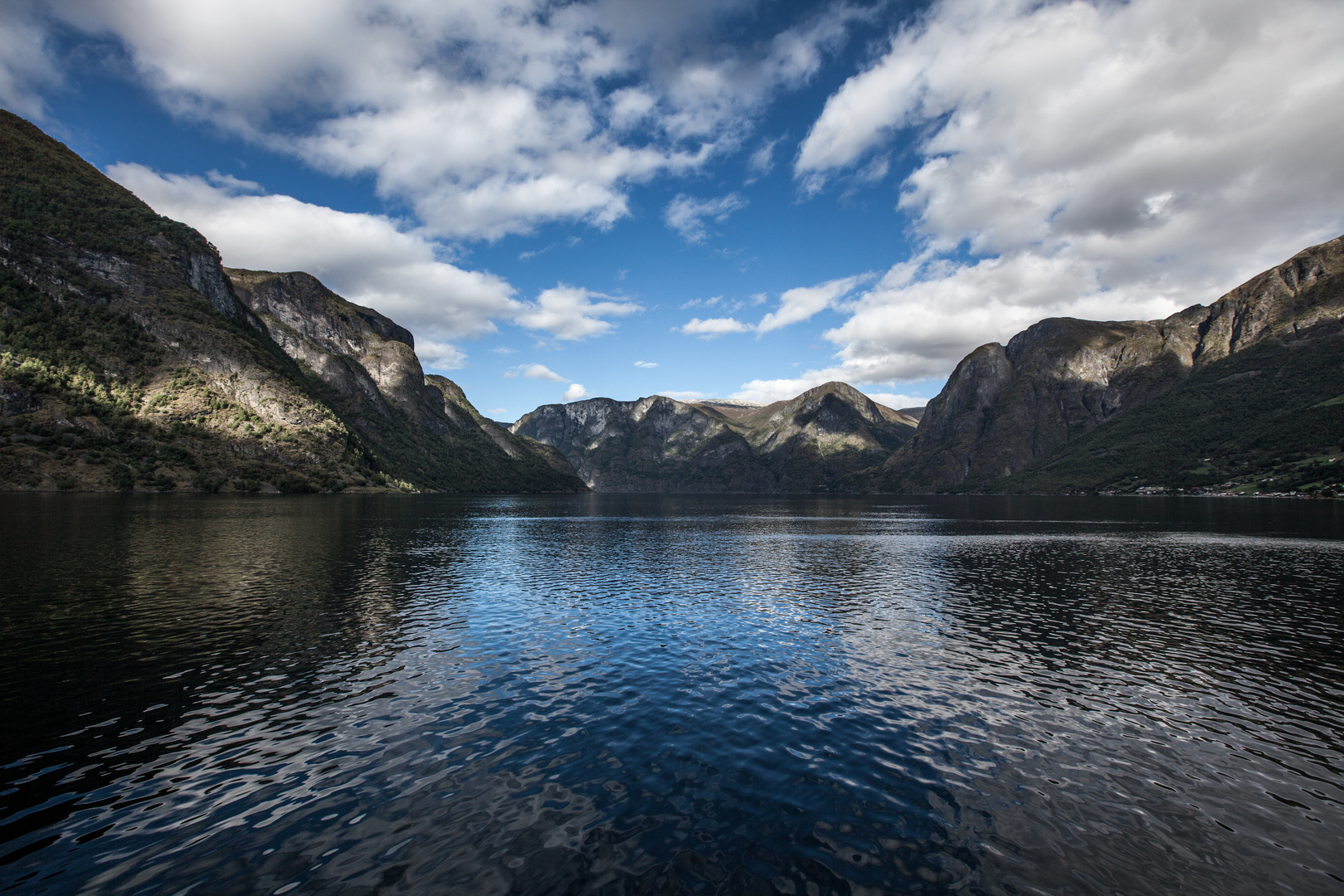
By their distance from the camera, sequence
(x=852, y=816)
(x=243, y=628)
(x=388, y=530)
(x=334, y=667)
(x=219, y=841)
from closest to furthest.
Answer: (x=219, y=841)
(x=852, y=816)
(x=334, y=667)
(x=243, y=628)
(x=388, y=530)

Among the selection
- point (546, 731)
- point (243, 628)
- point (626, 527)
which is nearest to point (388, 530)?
point (626, 527)

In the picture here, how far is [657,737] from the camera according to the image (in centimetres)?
2102

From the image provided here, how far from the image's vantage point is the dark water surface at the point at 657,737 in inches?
533

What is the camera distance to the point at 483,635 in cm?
3506

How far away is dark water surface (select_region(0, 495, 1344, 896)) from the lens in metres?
13.5

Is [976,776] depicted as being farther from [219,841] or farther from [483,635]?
[483,635]

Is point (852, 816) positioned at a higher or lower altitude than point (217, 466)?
lower

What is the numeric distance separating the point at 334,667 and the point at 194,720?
6832 millimetres

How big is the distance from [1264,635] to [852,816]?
3970cm

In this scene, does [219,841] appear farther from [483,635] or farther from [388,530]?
[388,530]

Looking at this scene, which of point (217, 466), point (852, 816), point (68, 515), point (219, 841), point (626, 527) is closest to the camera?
point (219, 841)

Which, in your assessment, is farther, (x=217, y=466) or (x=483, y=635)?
(x=217, y=466)

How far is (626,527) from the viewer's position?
403 feet

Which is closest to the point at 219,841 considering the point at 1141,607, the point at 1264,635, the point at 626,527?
the point at 1264,635
